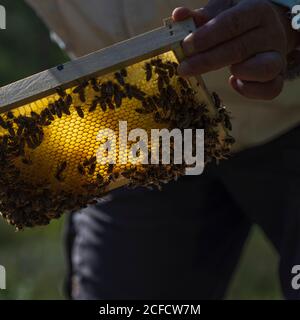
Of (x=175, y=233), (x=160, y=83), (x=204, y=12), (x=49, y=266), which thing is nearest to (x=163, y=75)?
(x=160, y=83)

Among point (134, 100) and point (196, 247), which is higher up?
point (134, 100)

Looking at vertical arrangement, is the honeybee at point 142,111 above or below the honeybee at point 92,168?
above

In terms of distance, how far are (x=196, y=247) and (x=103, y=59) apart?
0.80m

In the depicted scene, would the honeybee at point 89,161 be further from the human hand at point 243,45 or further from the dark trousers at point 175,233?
the dark trousers at point 175,233

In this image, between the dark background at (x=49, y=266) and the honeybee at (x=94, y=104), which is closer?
the honeybee at (x=94, y=104)

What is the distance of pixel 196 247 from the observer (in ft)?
6.56

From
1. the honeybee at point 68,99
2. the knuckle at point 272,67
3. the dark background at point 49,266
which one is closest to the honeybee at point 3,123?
the honeybee at point 68,99

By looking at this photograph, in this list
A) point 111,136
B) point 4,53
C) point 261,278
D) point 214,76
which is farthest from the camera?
point 4,53

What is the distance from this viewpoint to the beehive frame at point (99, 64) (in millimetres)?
1295

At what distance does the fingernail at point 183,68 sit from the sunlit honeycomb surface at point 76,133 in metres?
0.05
